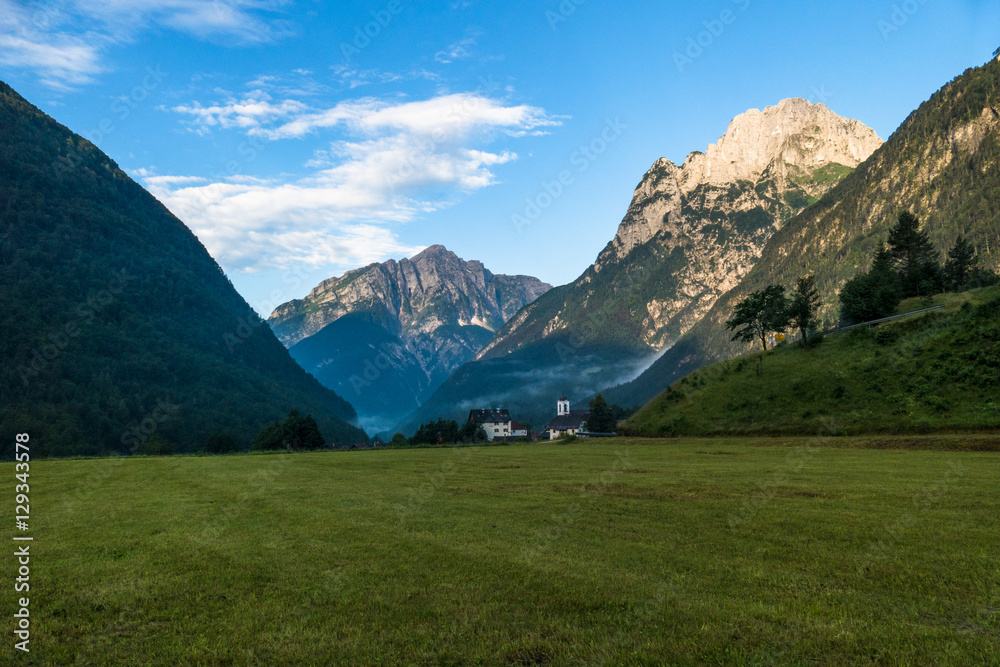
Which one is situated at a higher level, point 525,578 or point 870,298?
point 870,298

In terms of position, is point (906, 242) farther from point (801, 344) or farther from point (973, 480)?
point (973, 480)

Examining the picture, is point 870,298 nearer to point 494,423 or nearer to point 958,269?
point 958,269

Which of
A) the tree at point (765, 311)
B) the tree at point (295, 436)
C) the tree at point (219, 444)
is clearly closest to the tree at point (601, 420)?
the tree at point (765, 311)

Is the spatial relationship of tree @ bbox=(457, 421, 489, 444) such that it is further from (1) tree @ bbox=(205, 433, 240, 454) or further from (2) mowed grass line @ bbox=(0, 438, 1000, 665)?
(2) mowed grass line @ bbox=(0, 438, 1000, 665)

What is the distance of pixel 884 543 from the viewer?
1418cm

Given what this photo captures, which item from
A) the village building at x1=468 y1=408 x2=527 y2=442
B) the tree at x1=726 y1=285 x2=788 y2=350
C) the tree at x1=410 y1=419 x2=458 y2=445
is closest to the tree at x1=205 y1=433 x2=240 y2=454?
the tree at x1=410 y1=419 x2=458 y2=445

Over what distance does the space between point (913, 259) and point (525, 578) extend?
114 meters

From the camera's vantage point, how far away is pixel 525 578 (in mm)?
11758

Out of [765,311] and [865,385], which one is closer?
[865,385]

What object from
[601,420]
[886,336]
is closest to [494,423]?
[601,420]

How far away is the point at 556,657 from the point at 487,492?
18113 millimetres

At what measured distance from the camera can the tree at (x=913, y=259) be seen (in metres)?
91.1

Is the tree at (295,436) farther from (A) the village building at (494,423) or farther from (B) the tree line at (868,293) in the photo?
(A) the village building at (494,423)

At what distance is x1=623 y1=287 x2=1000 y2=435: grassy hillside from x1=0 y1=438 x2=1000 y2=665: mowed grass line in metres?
32.9
